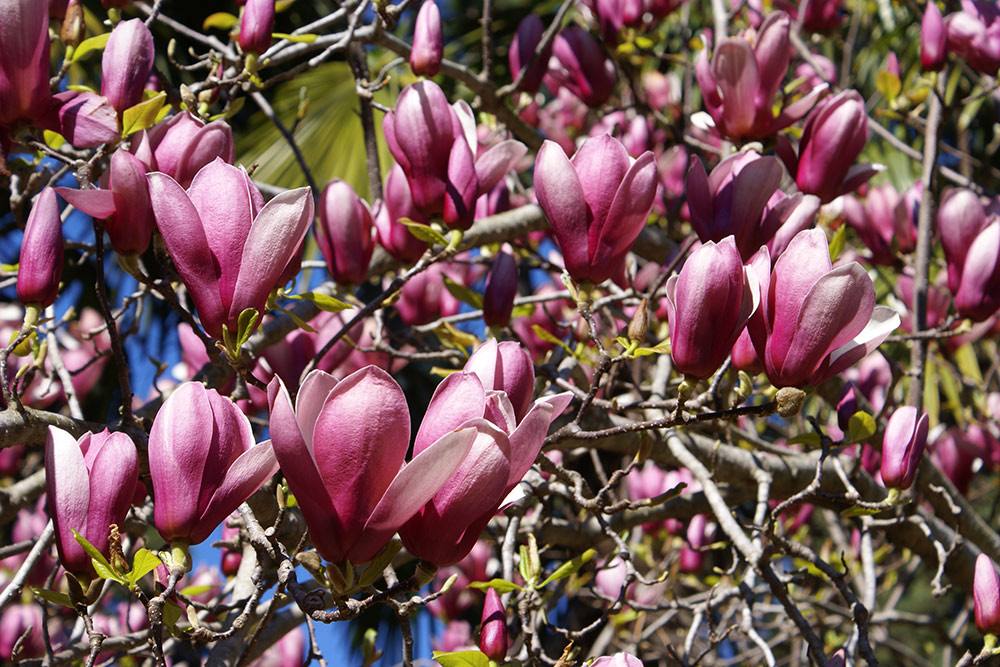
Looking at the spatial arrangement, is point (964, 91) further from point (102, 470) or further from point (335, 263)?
point (102, 470)

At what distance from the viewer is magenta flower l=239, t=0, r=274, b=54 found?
787 mm

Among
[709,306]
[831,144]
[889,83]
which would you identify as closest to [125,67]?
[709,306]

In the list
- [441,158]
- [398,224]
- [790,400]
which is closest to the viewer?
[790,400]

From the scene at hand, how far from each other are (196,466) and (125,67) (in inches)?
14.8

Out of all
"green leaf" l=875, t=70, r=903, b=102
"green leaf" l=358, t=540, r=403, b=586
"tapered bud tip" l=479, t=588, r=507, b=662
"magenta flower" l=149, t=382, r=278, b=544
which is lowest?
"tapered bud tip" l=479, t=588, r=507, b=662

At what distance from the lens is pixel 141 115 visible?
645 millimetres

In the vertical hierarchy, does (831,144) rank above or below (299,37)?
below

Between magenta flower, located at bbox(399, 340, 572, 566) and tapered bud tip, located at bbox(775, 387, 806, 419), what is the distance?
154mm

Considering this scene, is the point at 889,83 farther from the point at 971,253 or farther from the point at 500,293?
the point at 500,293

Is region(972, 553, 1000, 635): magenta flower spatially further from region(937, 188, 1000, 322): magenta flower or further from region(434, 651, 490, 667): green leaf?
region(434, 651, 490, 667): green leaf

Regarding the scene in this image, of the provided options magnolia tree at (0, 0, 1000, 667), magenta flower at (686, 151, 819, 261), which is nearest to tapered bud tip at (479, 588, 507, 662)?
magnolia tree at (0, 0, 1000, 667)

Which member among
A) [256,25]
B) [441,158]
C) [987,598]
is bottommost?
[987,598]

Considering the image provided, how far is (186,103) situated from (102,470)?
1.08 ft

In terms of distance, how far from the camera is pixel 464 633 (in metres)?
1.68
